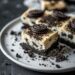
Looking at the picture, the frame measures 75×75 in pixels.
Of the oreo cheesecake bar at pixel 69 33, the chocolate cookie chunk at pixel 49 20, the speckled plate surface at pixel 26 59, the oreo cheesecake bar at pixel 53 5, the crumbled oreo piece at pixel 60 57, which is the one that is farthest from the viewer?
the oreo cheesecake bar at pixel 53 5

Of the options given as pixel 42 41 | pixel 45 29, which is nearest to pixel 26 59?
pixel 42 41

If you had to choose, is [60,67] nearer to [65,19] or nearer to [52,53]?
[52,53]

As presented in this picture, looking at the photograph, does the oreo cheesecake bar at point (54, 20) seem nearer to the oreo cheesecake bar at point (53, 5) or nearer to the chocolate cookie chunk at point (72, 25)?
the chocolate cookie chunk at point (72, 25)

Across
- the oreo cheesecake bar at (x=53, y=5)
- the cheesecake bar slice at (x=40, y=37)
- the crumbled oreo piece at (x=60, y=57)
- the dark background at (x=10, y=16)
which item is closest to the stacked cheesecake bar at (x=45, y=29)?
the cheesecake bar slice at (x=40, y=37)

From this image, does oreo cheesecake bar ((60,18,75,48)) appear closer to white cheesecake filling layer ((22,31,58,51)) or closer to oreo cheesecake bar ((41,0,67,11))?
white cheesecake filling layer ((22,31,58,51))

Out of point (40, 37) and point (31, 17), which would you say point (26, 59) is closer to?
point (40, 37)

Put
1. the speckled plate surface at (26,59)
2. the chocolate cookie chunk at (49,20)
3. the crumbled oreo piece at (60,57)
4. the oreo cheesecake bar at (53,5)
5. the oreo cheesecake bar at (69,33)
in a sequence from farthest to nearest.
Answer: the oreo cheesecake bar at (53,5) → the chocolate cookie chunk at (49,20) → the oreo cheesecake bar at (69,33) → the crumbled oreo piece at (60,57) → the speckled plate surface at (26,59)

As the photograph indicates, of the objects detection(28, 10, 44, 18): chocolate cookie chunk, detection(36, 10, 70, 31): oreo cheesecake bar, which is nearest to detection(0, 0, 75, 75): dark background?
detection(28, 10, 44, 18): chocolate cookie chunk
